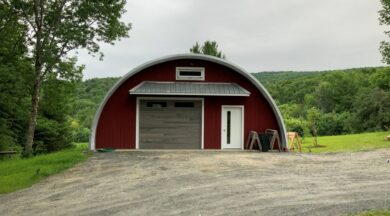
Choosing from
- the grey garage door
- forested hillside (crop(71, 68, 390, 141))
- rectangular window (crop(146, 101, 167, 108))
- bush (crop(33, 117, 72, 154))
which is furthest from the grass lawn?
bush (crop(33, 117, 72, 154))

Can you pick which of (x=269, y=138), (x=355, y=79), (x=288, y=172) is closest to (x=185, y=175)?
(x=288, y=172)

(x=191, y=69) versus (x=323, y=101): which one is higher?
(x=323, y=101)

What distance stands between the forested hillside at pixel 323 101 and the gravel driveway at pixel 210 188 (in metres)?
14.6

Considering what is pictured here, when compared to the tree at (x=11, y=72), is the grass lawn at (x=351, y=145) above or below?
below

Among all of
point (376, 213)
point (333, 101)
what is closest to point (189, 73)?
point (376, 213)

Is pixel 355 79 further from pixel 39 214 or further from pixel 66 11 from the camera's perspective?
pixel 39 214

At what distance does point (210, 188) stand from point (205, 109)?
383 inches

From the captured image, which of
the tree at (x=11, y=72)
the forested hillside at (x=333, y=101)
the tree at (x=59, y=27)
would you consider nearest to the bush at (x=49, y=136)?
the tree at (x=11, y=72)

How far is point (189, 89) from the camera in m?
18.7

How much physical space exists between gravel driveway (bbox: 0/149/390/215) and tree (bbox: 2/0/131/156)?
5989 mm

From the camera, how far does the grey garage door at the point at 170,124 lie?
62.9ft

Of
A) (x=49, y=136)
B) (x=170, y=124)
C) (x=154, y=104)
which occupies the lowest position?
(x=49, y=136)

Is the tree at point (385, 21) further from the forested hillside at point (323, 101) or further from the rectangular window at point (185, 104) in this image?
the rectangular window at point (185, 104)

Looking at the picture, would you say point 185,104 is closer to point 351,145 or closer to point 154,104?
point 154,104
